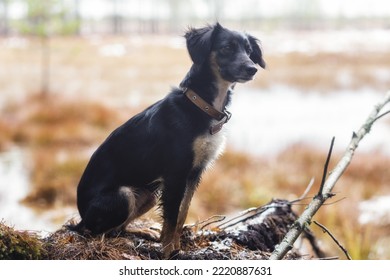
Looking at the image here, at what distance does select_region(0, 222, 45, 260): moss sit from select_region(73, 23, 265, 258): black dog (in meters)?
0.26

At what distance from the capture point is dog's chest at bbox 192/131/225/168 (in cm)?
221

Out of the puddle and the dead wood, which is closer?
the dead wood

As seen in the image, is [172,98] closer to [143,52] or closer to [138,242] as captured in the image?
[138,242]

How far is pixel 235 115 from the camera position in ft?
25.9

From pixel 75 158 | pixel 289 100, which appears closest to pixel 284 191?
pixel 75 158

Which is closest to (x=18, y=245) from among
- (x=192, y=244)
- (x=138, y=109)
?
(x=192, y=244)

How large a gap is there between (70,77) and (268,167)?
17.2ft

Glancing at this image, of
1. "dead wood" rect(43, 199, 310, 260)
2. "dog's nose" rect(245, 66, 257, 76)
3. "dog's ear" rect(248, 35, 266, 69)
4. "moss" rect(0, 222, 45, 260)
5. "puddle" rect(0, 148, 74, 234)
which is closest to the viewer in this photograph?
"moss" rect(0, 222, 45, 260)

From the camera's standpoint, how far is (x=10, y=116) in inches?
301

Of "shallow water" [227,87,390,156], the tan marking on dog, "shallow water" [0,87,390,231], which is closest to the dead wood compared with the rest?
the tan marking on dog

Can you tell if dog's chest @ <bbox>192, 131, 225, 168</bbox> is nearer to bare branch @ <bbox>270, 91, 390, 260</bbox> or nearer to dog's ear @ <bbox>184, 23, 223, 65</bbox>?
dog's ear @ <bbox>184, 23, 223, 65</bbox>

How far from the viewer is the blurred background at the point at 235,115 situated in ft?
17.6

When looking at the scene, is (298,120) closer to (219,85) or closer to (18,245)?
(219,85)

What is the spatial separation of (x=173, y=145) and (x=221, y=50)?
0.44m
